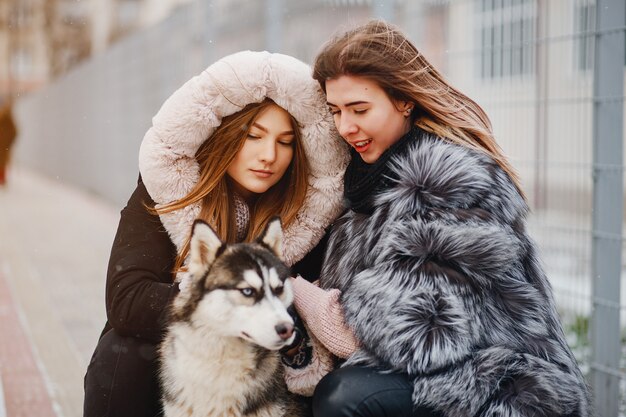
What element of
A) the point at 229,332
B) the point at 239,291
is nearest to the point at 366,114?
the point at 239,291

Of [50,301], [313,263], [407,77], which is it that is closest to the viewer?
[407,77]

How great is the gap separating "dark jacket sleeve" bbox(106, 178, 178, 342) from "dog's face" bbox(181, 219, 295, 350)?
0.24m

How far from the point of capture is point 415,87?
2990 mm

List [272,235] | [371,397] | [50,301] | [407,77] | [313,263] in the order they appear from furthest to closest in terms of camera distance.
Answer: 1. [50,301]
2. [313,263]
3. [407,77]
4. [272,235]
5. [371,397]

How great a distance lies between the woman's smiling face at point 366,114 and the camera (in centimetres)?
301

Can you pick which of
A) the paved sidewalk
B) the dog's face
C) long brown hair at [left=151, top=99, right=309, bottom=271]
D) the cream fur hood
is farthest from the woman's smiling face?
the paved sidewalk

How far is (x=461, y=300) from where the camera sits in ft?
8.74

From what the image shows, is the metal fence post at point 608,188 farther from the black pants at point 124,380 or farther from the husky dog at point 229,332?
the black pants at point 124,380

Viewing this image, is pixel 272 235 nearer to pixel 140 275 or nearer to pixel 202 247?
pixel 202 247

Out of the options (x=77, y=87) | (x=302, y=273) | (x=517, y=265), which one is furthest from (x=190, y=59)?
(x=77, y=87)

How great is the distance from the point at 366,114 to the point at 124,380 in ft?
4.60

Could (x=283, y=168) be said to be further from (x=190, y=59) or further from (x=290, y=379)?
(x=190, y=59)

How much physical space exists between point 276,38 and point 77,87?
597 inches

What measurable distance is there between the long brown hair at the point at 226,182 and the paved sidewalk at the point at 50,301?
5.18 feet
